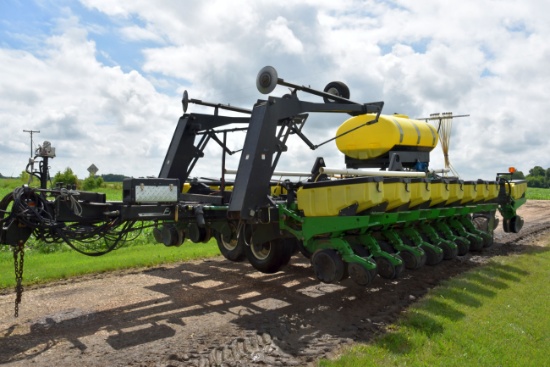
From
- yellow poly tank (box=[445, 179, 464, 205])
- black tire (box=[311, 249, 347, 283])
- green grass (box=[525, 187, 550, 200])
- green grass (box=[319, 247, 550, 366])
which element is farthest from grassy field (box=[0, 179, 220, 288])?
green grass (box=[525, 187, 550, 200])

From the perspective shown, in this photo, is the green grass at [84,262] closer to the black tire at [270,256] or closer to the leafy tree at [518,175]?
the black tire at [270,256]

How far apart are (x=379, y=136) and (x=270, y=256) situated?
3301mm

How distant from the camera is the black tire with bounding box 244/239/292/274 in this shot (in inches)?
314

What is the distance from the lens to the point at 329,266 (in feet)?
20.9

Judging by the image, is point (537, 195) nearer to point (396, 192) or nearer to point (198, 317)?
point (396, 192)

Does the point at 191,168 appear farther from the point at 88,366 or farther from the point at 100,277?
the point at 88,366

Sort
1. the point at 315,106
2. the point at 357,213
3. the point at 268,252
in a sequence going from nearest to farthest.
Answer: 1. the point at 357,213
2. the point at 315,106
3. the point at 268,252

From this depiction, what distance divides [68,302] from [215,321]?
7.00ft

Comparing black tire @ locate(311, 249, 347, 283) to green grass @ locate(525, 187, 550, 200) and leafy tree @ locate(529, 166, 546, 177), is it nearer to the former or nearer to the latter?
green grass @ locate(525, 187, 550, 200)

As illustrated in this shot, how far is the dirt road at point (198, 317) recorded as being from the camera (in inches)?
191

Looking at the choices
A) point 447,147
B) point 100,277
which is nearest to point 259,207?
point 100,277

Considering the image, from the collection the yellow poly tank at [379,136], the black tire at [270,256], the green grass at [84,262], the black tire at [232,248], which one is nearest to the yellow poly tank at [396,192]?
the black tire at [270,256]

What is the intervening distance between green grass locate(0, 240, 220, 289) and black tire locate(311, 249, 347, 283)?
4.01m

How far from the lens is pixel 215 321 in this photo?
5945 mm
